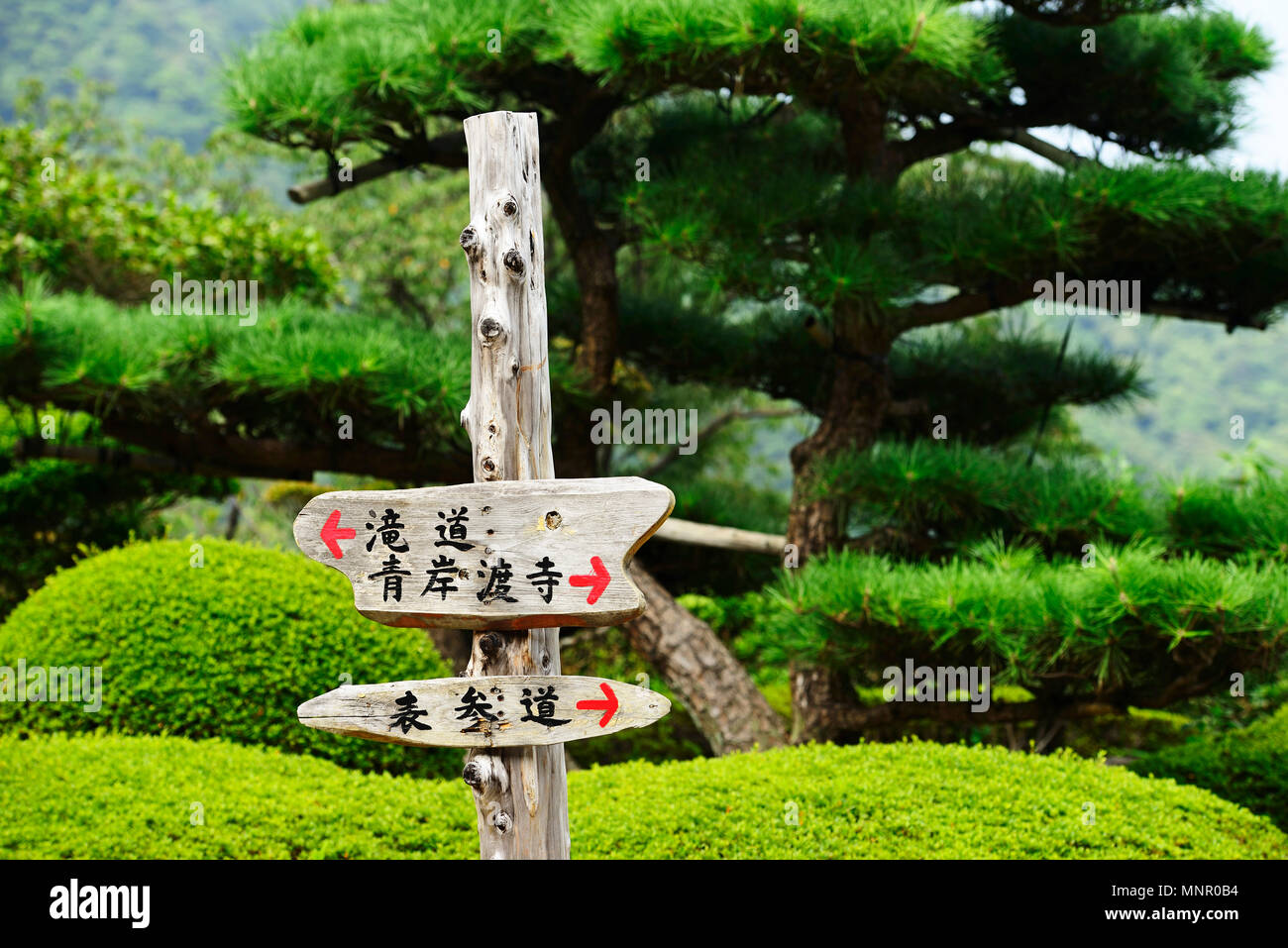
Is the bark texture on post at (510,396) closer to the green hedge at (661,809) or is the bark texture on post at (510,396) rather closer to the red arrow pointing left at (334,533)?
the red arrow pointing left at (334,533)

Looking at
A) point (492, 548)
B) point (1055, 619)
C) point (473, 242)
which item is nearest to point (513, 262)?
point (473, 242)

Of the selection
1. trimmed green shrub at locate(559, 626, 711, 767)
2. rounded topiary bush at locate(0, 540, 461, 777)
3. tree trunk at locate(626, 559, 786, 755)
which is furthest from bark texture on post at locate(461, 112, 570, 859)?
trimmed green shrub at locate(559, 626, 711, 767)

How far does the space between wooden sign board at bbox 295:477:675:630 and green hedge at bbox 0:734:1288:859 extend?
126cm

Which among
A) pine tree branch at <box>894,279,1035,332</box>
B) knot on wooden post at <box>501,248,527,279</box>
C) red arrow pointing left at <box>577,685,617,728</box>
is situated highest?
pine tree branch at <box>894,279,1035,332</box>

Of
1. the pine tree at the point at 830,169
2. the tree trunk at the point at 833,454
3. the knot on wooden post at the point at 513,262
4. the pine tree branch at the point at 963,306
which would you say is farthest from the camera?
the tree trunk at the point at 833,454

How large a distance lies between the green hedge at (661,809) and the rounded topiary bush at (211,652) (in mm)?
225

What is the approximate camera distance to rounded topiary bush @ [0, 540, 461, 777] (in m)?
3.81

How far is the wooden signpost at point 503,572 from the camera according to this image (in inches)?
82.2

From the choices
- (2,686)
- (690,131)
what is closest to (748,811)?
(2,686)

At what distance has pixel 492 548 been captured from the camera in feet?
6.93

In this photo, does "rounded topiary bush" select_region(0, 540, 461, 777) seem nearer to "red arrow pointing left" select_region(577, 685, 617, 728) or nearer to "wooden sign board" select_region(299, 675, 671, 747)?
"wooden sign board" select_region(299, 675, 671, 747)

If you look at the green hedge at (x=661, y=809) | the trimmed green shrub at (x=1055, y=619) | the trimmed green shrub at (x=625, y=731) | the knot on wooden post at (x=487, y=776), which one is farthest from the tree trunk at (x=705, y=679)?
the knot on wooden post at (x=487, y=776)

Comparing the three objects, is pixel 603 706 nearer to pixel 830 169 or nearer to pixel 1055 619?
pixel 1055 619
